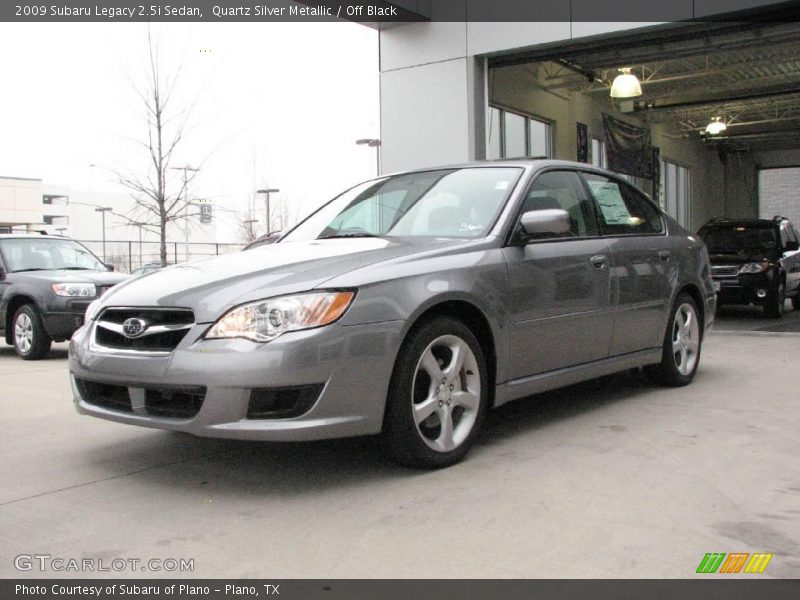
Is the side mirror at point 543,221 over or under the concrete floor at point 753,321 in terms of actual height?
over

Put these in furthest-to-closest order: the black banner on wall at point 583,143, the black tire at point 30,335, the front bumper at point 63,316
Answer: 1. the black banner on wall at point 583,143
2. the black tire at point 30,335
3. the front bumper at point 63,316

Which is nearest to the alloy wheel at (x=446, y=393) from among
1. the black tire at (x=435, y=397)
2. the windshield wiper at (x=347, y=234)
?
the black tire at (x=435, y=397)

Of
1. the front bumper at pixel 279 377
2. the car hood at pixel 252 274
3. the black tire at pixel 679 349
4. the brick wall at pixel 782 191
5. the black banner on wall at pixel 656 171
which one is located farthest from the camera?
Result: the brick wall at pixel 782 191

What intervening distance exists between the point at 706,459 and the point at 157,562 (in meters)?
2.67

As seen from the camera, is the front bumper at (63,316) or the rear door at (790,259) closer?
the front bumper at (63,316)

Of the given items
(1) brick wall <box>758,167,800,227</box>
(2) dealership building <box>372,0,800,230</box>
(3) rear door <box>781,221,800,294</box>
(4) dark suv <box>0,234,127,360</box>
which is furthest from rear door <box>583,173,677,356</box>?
(1) brick wall <box>758,167,800,227</box>

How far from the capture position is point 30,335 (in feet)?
31.1

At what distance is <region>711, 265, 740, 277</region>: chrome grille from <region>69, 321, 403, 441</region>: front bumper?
9886 mm

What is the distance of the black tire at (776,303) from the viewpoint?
40.3 feet

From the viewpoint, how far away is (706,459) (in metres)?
4.12

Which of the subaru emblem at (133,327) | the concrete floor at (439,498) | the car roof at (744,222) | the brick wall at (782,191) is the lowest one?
the concrete floor at (439,498)

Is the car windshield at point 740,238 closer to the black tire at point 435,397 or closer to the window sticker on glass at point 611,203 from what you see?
the window sticker on glass at point 611,203

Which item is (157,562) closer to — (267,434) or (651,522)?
(267,434)

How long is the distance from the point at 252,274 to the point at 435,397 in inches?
40.5
